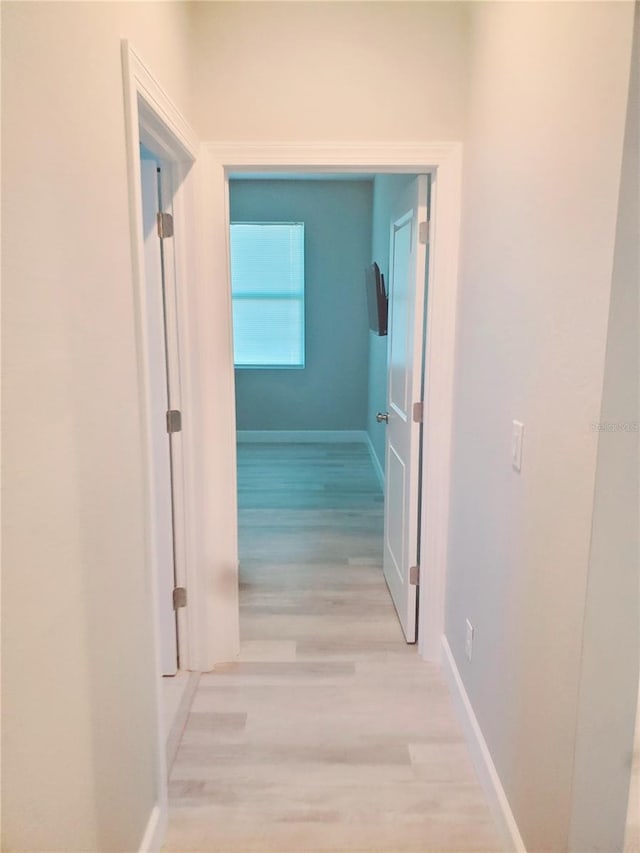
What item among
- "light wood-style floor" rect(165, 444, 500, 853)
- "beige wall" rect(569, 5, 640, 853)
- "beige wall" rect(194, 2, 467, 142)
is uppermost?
"beige wall" rect(194, 2, 467, 142)

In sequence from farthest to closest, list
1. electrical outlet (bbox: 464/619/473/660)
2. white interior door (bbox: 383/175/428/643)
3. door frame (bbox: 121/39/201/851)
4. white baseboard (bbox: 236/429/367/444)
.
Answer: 1. white baseboard (bbox: 236/429/367/444)
2. white interior door (bbox: 383/175/428/643)
3. electrical outlet (bbox: 464/619/473/660)
4. door frame (bbox: 121/39/201/851)

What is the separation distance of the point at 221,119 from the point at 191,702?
7.42ft

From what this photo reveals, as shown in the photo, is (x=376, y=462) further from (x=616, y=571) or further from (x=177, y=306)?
(x=616, y=571)

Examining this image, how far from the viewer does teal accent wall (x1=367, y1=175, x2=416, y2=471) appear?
4.94 m

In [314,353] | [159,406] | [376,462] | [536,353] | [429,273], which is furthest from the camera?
[314,353]

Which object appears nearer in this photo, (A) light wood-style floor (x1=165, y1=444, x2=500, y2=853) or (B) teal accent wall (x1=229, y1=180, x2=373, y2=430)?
(A) light wood-style floor (x1=165, y1=444, x2=500, y2=853)

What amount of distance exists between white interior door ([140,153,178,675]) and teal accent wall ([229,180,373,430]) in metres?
4.20

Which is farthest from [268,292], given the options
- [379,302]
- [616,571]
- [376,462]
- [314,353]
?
[616,571]

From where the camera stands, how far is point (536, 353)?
1.46 meters

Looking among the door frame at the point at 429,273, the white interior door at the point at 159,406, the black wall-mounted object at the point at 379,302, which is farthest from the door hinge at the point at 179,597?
the black wall-mounted object at the point at 379,302

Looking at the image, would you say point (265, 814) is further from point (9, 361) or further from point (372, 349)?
point (372, 349)

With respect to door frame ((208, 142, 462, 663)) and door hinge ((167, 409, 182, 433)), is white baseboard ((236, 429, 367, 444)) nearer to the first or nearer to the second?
door frame ((208, 142, 462, 663))

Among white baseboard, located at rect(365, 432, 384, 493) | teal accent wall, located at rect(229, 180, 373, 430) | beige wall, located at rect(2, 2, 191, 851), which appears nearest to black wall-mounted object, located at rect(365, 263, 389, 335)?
white baseboard, located at rect(365, 432, 384, 493)

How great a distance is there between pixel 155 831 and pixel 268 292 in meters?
5.37
